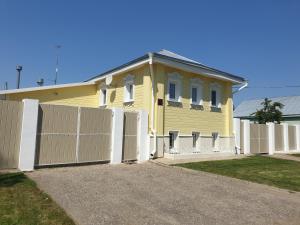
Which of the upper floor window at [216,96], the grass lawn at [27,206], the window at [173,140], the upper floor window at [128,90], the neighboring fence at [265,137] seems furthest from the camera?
the neighboring fence at [265,137]

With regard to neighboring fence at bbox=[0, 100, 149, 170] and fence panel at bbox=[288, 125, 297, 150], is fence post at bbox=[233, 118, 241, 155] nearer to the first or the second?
fence panel at bbox=[288, 125, 297, 150]

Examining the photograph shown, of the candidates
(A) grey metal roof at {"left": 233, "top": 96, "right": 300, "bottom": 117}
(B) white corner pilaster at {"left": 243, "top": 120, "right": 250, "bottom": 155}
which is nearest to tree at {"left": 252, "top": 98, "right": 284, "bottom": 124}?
(A) grey metal roof at {"left": 233, "top": 96, "right": 300, "bottom": 117}

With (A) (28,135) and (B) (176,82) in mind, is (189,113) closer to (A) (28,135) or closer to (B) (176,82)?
(B) (176,82)

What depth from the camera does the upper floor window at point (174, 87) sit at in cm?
1552

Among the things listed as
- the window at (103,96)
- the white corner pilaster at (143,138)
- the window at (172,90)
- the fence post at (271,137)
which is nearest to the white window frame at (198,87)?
the window at (172,90)

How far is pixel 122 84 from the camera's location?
16.9 meters

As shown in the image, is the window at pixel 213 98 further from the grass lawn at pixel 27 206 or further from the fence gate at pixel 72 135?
the grass lawn at pixel 27 206

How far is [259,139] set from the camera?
66.1 feet

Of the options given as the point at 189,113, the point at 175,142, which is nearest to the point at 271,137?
the point at 189,113

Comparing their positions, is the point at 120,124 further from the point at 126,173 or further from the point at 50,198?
the point at 50,198

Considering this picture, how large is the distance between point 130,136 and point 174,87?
167 inches

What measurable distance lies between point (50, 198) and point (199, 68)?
11561mm

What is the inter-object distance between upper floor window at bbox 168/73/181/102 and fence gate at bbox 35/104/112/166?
4.32 meters

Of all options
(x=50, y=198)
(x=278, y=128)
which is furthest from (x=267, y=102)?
(x=50, y=198)
